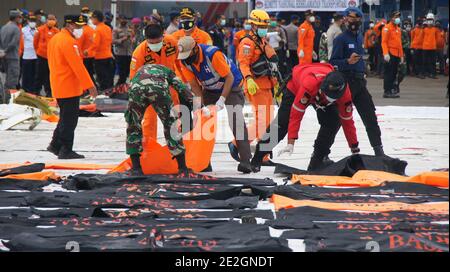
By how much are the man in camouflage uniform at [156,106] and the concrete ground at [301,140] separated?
791 mm

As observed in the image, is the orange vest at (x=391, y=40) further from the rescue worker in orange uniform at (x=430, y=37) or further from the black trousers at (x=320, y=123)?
the black trousers at (x=320, y=123)

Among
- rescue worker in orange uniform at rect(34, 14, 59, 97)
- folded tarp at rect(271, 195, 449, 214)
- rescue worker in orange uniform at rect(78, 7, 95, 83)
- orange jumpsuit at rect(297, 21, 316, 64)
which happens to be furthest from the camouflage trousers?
orange jumpsuit at rect(297, 21, 316, 64)

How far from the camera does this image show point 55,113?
15656mm

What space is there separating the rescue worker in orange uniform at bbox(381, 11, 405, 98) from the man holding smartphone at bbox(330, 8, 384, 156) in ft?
28.5

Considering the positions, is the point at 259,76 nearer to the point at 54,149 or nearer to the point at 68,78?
the point at 68,78

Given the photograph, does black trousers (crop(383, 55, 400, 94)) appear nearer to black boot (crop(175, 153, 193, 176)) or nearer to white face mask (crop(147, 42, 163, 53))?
white face mask (crop(147, 42, 163, 53))

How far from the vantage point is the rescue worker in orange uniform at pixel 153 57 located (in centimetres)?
962

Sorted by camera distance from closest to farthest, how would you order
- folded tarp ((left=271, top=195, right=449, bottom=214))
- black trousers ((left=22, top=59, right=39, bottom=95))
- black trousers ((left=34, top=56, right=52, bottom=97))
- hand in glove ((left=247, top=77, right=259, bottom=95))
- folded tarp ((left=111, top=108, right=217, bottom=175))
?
folded tarp ((left=271, top=195, right=449, bottom=214)) → folded tarp ((left=111, top=108, right=217, bottom=175)) → hand in glove ((left=247, top=77, right=259, bottom=95)) → black trousers ((left=34, top=56, right=52, bottom=97)) → black trousers ((left=22, top=59, right=39, bottom=95))

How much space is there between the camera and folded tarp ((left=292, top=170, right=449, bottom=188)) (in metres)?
8.20

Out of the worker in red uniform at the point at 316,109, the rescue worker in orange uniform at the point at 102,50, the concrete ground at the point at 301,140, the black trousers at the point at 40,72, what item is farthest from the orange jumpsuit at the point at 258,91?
the black trousers at the point at 40,72

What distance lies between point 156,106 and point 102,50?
437 inches

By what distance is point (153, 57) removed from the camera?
973 centimetres
